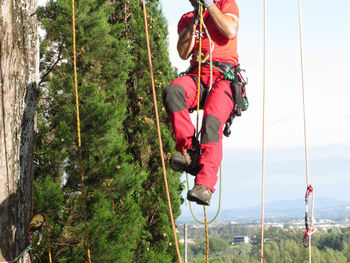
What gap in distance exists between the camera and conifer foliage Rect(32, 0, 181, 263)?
10.8 meters

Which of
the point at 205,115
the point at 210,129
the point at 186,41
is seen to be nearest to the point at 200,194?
the point at 210,129

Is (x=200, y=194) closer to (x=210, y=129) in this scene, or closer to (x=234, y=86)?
(x=210, y=129)

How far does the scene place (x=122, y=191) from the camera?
468 inches

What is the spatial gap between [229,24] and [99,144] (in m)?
7.95

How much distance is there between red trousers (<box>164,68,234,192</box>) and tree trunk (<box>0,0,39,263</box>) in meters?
1.39

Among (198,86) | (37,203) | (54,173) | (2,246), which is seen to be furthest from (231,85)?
(54,173)

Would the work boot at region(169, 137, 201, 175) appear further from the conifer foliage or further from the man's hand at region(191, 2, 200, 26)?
the conifer foliage

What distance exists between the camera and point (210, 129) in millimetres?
3805

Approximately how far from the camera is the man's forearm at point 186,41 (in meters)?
4.07

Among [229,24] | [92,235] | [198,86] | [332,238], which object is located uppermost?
[229,24]

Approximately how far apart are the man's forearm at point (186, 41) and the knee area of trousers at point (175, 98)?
421 millimetres

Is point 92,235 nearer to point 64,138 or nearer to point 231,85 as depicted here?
point 64,138

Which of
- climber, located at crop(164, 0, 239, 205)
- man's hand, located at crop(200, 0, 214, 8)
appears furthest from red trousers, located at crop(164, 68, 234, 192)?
man's hand, located at crop(200, 0, 214, 8)

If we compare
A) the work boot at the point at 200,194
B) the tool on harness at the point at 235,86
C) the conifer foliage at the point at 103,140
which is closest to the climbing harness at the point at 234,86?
the tool on harness at the point at 235,86
